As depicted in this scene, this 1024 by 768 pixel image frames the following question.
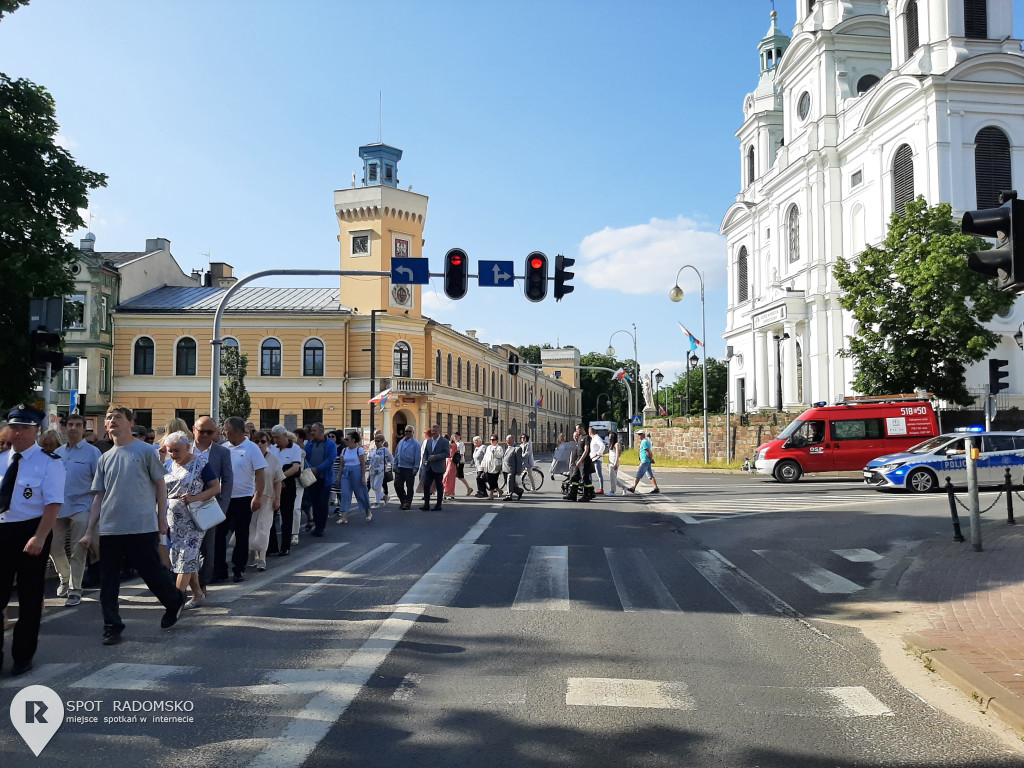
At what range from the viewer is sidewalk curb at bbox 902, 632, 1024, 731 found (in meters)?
4.75

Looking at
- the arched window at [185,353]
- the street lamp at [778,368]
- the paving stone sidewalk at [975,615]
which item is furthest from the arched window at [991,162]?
the arched window at [185,353]

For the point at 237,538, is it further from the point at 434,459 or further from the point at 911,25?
the point at 911,25

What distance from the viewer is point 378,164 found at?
5200cm

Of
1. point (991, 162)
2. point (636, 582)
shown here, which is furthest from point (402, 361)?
point (636, 582)

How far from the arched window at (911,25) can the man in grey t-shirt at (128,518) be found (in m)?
50.3

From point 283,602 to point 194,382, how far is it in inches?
1715

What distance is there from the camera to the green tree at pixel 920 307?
3198cm

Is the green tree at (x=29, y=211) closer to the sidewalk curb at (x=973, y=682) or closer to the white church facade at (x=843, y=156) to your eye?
the sidewalk curb at (x=973, y=682)

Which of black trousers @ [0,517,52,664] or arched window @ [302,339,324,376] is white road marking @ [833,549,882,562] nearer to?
black trousers @ [0,517,52,664]

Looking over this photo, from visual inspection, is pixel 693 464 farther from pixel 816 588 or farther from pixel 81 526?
pixel 81 526

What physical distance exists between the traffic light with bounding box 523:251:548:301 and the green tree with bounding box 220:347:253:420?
2921 centimetres

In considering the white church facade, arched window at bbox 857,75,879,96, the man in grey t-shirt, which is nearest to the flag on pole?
the white church facade

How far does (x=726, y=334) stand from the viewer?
67.5m

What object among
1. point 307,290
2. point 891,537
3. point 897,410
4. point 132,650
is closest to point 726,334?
point 307,290
